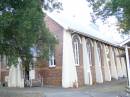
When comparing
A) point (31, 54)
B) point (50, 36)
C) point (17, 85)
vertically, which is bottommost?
point (17, 85)

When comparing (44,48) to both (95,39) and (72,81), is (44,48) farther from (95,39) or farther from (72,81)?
(95,39)

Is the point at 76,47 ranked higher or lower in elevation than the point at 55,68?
higher

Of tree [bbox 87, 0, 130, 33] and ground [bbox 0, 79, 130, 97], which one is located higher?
tree [bbox 87, 0, 130, 33]

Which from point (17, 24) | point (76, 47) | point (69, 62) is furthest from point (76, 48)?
point (17, 24)

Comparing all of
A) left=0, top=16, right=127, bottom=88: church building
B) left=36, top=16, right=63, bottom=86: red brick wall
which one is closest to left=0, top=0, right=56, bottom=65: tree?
left=0, top=16, right=127, bottom=88: church building

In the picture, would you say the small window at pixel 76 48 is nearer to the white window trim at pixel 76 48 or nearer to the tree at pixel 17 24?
the white window trim at pixel 76 48

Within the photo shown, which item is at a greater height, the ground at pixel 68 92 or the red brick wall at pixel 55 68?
the red brick wall at pixel 55 68

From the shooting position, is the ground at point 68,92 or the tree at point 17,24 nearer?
the tree at point 17,24

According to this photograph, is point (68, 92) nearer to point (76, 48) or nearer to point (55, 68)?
point (55, 68)

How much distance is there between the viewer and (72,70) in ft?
101

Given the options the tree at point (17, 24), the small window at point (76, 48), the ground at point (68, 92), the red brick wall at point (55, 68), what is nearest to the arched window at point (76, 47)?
the small window at point (76, 48)

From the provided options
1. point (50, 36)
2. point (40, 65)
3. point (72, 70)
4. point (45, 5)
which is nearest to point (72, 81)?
point (72, 70)

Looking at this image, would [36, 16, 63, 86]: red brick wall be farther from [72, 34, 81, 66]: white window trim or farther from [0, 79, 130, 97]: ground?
[0, 79, 130, 97]: ground

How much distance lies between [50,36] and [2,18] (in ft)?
28.9
